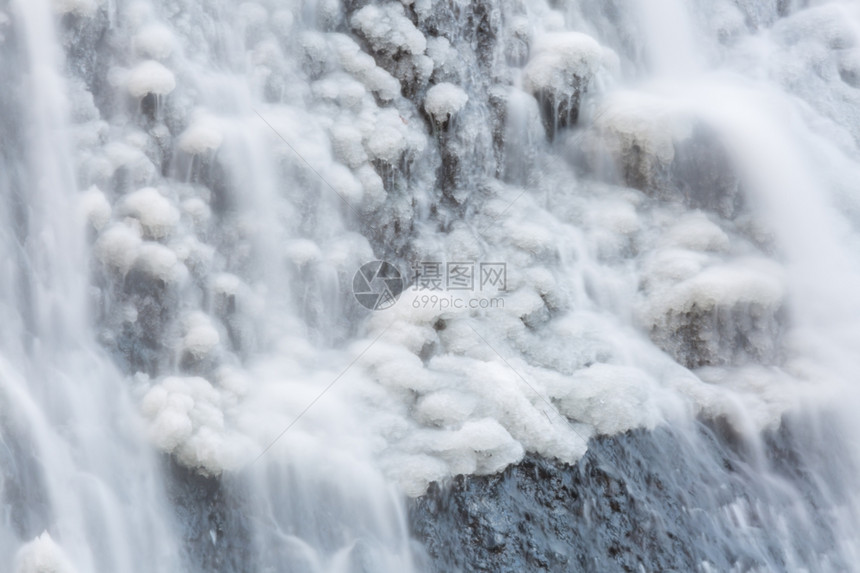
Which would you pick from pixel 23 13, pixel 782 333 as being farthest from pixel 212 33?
pixel 782 333

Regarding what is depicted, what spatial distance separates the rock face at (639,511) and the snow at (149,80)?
1.96 metres

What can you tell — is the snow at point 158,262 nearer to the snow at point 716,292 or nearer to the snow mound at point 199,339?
the snow mound at point 199,339

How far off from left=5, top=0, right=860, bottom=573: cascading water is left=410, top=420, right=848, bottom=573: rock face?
0.01m

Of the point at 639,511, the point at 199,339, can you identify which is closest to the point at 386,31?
the point at 199,339

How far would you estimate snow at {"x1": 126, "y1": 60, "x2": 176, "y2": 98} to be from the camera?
12.4ft

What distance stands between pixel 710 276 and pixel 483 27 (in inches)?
68.9

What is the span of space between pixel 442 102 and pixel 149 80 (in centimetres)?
144

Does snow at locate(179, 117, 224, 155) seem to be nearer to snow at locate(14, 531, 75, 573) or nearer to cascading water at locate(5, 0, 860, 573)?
cascading water at locate(5, 0, 860, 573)

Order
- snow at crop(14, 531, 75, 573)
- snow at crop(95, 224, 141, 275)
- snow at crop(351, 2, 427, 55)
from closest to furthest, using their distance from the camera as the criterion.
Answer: snow at crop(14, 531, 75, 573), snow at crop(95, 224, 141, 275), snow at crop(351, 2, 427, 55)

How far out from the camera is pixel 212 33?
417 cm

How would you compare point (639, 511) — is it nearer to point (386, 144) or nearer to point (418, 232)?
point (418, 232)

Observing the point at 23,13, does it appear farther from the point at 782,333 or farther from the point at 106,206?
the point at 782,333

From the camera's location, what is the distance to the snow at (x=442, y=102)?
180 inches

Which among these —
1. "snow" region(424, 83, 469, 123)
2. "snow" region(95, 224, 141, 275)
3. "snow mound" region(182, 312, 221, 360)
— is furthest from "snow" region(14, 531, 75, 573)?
"snow" region(424, 83, 469, 123)
